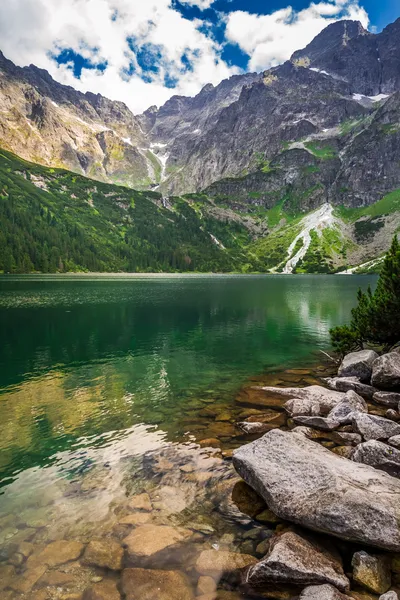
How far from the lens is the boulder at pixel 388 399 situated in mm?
22922

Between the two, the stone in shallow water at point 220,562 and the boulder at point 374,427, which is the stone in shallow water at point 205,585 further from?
the boulder at point 374,427

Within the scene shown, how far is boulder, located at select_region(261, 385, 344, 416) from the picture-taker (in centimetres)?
2167

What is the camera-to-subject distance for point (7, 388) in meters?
28.7

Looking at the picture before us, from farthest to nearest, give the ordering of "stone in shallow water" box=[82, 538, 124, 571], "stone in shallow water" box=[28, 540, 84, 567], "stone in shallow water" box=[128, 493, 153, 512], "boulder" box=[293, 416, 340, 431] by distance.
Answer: "boulder" box=[293, 416, 340, 431]
"stone in shallow water" box=[128, 493, 153, 512]
"stone in shallow water" box=[28, 540, 84, 567]
"stone in shallow water" box=[82, 538, 124, 571]

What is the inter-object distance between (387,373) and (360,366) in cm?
360

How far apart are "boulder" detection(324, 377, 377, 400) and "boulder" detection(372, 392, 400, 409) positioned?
80 centimetres

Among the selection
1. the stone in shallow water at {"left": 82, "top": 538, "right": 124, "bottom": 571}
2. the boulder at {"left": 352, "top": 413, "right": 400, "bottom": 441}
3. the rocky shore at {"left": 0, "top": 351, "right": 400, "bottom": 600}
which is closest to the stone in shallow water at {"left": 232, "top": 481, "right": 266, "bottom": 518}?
the rocky shore at {"left": 0, "top": 351, "right": 400, "bottom": 600}

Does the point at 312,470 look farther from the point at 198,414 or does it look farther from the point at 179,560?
the point at 198,414

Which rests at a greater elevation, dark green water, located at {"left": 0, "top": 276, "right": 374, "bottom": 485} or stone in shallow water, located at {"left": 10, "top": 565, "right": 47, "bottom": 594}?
stone in shallow water, located at {"left": 10, "top": 565, "right": 47, "bottom": 594}

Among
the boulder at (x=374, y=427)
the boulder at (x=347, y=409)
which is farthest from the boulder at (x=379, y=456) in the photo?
the boulder at (x=347, y=409)

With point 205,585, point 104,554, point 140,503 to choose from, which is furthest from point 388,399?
point 104,554

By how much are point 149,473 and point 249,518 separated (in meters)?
5.33

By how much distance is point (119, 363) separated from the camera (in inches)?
1469

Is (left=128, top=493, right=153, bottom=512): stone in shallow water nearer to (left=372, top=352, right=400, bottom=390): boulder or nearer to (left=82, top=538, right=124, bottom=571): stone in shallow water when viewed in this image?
(left=82, top=538, right=124, bottom=571): stone in shallow water
